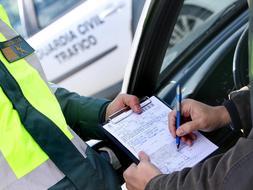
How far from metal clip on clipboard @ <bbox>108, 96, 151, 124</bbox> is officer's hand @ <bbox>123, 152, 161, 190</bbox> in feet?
0.59

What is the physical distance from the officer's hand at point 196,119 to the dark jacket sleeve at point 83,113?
0.27m

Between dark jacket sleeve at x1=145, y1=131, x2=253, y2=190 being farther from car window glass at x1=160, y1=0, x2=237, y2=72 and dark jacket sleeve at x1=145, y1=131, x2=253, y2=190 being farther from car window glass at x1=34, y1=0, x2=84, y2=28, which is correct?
car window glass at x1=34, y1=0, x2=84, y2=28

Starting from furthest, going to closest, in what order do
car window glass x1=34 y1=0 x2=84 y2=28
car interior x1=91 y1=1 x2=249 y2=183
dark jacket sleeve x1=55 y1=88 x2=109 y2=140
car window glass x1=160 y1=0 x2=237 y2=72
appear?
car window glass x1=34 y1=0 x2=84 y2=28 → car window glass x1=160 y1=0 x2=237 y2=72 → car interior x1=91 y1=1 x2=249 y2=183 → dark jacket sleeve x1=55 y1=88 x2=109 y2=140

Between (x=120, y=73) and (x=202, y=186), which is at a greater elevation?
(x=202, y=186)

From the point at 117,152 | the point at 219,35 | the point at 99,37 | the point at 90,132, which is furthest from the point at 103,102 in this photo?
the point at 99,37

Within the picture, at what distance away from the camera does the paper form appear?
1.42 meters

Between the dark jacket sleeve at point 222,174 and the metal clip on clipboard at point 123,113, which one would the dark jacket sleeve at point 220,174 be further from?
the metal clip on clipboard at point 123,113

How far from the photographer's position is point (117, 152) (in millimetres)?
1583

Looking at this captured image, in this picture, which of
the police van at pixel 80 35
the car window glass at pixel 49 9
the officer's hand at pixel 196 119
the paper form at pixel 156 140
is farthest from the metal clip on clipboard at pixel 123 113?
the car window glass at pixel 49 9

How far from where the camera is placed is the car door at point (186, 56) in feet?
5.70

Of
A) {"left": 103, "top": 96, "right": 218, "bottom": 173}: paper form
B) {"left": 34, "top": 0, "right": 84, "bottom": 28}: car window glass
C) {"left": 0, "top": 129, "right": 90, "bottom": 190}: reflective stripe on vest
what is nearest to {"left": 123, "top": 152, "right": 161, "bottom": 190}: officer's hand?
{"left": 103, "top": 96, "right": 218, "bottom": 173}: paper form

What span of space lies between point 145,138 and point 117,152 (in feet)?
0.40

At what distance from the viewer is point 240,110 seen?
4.75ft

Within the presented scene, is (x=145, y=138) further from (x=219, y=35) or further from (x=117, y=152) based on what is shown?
(x=219, y=35)
